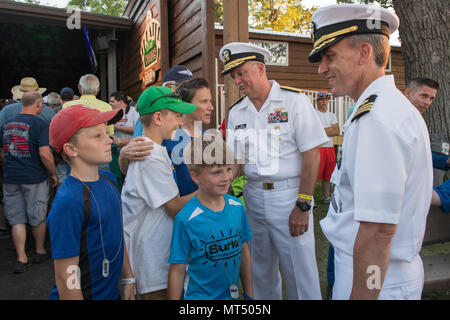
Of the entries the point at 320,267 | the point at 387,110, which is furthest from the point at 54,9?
the point at 387,110

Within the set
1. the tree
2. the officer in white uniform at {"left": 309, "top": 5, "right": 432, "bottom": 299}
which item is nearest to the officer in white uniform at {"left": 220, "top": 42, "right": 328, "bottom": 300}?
the officer in white uniform at {"left": 309, "top": 5, "right": 432, "bottom": 299}

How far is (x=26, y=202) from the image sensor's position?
4258 millimetres

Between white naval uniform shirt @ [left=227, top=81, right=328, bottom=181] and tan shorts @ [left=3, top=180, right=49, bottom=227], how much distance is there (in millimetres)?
3137

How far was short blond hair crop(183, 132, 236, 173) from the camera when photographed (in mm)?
1966

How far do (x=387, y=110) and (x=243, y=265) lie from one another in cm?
127

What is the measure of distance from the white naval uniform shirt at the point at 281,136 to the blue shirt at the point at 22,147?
3.07 m

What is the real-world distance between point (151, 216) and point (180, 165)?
444 mm

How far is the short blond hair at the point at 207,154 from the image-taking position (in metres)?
1.97

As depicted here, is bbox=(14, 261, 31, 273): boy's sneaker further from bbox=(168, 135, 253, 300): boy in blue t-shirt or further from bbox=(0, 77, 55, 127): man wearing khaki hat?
bbox=(168, 135, 253, 300): boy in blue t-shirt

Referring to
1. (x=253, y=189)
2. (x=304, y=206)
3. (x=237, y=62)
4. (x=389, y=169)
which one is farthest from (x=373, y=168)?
(x=237, y=62)

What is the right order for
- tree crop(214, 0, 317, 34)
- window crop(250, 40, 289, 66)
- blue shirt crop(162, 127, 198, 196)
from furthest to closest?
tree crop(214, 0, 317, 34) → window crop(250, 40, 289, 66) → blue shirt crop(162, 127, 198, 196)

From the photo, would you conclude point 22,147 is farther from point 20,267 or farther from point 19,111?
point 20,267

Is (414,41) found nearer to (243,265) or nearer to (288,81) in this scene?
(243,265)

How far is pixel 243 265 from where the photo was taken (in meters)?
2.00
